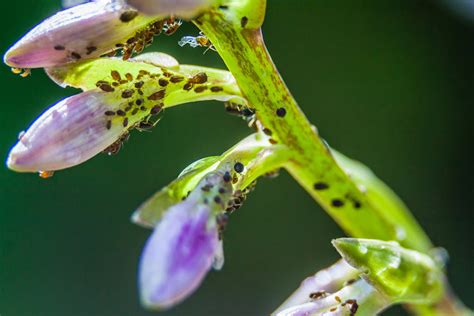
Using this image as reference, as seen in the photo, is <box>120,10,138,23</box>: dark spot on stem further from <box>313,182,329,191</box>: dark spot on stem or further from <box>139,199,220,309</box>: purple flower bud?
<box>313,182,329,191</box>: dark spot on stem

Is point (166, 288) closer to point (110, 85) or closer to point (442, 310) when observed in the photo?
point (110, 85)

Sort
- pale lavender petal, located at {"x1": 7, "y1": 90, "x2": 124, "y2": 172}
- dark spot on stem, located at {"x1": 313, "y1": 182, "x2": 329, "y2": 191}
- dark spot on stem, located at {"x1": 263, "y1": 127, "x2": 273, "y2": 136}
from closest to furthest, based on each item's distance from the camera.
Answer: pale lavender petal, located at {"x1": 7, "y1": 90, "x2": 124, "y2": 172} → dark spot on stem, located at {"x1": 263, "y1": 127, "x2": 273, "y2": 136} → dark spot on stem, located at {"x1": 313, "y1": 182, "x2": 329, "y2": 191}

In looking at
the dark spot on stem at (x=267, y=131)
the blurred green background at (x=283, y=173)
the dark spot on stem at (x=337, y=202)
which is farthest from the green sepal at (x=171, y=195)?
the blurred green background at (x=283, y=173)

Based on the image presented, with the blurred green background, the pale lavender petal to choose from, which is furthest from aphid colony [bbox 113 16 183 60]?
the blurred green background

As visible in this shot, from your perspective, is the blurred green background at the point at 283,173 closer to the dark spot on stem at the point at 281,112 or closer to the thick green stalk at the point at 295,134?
the thick green stalk at the point at 295,134

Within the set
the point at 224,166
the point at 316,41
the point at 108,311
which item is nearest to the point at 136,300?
the point at 108,311
